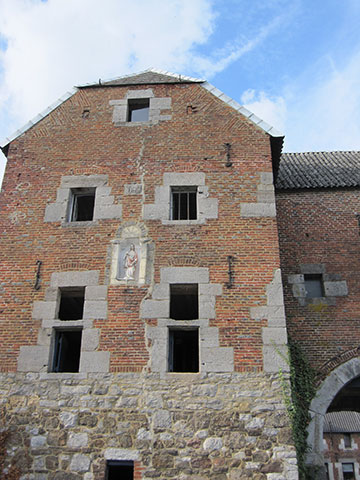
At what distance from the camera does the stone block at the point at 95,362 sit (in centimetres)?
865

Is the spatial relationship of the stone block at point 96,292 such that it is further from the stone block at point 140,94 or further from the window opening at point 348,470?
the window opening at point 348,470

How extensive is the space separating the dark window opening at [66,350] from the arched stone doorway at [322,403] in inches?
210

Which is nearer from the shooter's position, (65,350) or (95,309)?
(95,309)

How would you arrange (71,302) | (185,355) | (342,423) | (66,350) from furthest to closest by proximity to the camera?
(342,423)
(185,355)
(71,302)
(66,350)

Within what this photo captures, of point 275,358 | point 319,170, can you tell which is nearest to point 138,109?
point 319,170

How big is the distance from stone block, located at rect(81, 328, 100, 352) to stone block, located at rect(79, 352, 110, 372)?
0.11 metres

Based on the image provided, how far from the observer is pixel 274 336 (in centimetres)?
875

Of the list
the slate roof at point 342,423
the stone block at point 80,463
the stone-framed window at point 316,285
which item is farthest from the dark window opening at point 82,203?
the slate roof at point 342,423

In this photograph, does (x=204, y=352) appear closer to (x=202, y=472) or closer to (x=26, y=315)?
(x=202, y=472)

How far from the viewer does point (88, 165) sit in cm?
1070

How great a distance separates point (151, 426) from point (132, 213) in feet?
14.4

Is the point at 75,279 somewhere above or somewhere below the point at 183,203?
below

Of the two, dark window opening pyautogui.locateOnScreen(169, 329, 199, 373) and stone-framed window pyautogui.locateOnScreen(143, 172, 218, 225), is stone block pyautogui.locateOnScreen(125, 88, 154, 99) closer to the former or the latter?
stone-framed window pyautogui.locateOnScreen(143, 172, 218, 225)

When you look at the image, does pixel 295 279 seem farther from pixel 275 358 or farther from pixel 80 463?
pixel 80 463
